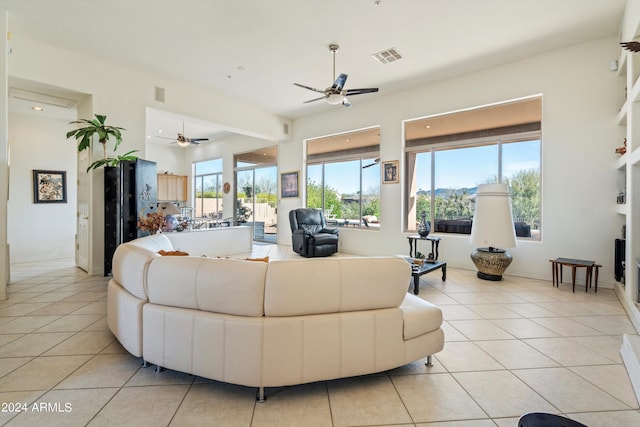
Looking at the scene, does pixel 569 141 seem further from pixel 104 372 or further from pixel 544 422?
pixel 104 372

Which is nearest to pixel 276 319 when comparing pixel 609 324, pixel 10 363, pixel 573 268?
pixel 10 363

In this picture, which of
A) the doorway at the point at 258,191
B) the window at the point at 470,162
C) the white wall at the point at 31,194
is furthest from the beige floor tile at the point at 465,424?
the white wall at the point at 31,194

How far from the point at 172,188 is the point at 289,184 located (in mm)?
5351

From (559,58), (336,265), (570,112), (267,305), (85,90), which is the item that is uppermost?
(559,58)

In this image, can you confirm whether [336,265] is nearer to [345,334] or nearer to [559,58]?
[345,334]

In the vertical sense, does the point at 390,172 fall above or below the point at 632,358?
above

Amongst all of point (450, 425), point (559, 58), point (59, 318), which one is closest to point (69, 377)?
point (59, 318)

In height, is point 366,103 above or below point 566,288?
above

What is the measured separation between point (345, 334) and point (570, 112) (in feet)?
16.4

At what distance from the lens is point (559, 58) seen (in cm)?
444

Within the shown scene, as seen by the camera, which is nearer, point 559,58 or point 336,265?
point 336,265

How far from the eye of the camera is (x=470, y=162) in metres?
5.53

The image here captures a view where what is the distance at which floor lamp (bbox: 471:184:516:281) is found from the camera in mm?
4355

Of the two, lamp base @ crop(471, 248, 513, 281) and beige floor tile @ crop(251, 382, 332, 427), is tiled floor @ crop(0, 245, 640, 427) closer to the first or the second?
beige floor tile @ crop(251, 382, 332, 427)
